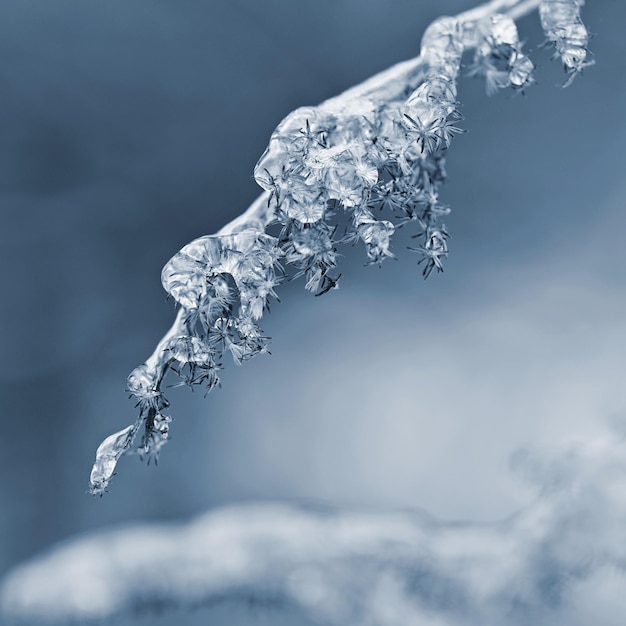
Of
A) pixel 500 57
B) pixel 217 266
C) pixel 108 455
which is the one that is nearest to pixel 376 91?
pixel 500 57

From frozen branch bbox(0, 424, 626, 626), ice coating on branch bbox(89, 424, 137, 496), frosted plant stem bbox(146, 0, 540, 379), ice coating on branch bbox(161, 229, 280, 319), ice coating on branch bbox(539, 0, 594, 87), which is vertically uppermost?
ice coating on branch bbox(539, 0, 594, 87)

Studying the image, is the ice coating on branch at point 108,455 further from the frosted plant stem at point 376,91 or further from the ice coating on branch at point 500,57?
the ice coating on branch at point 500,57

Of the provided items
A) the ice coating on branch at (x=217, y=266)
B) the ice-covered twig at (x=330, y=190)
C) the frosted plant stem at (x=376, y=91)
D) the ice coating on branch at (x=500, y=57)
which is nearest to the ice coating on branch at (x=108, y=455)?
the ice-covered twig at (x=330, y=190)

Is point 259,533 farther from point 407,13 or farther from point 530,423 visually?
point 407,13

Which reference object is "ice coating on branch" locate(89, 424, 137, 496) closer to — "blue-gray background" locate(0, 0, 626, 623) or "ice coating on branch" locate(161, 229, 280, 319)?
"blue-gray background" locate(0, 0, 626, 623)

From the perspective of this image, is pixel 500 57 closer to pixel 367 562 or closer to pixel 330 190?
pixel 330 190

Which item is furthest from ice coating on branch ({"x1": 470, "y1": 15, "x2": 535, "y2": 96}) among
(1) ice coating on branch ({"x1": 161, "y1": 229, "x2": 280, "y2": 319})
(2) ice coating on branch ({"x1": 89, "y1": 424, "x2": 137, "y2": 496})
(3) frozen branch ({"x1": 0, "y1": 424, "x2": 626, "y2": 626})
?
(2) ice coating on branch ({"x1": 89, "y1": 424, "x2": 137, "y2": 496})

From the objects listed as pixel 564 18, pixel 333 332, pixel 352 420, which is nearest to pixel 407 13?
pixel 564 18
